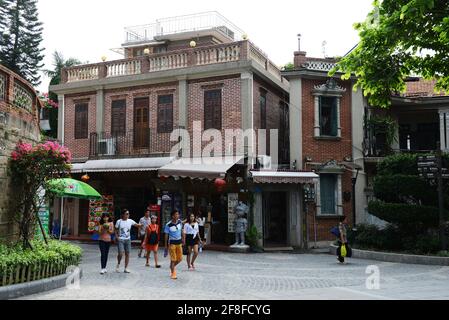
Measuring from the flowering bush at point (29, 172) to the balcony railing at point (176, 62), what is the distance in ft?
33.4

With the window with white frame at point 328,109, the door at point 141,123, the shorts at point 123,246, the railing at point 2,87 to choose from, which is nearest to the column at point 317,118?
the window with white frame at point 328,109

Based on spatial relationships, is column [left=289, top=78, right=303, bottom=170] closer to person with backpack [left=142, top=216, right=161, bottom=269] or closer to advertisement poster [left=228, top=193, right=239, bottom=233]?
advertisement poster [left=228, top=193, right=239, bottom=233]

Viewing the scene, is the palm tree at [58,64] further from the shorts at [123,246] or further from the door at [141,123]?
the shorts at [123,246]

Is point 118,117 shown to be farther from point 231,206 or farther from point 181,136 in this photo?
point 231,206

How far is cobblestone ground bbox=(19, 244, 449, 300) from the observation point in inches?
390

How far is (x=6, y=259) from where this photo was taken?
373 inches

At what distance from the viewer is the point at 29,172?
1145 centimetres

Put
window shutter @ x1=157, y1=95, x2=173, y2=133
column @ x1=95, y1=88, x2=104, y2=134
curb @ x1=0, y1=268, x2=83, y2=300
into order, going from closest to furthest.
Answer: curb @ x1=0, y1=268, x2=83, y2=300, window shutter @ x1=157, y1=95, x2=173, y2=133, column @ x1=95, y1=88, x2=104, y2=134

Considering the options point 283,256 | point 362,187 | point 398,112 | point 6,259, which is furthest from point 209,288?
point 398,112

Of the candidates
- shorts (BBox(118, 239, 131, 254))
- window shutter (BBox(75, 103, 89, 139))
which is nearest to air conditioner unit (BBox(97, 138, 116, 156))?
window shutter (BBox(75, 103, 89, 139))

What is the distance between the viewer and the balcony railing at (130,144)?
2108 cm

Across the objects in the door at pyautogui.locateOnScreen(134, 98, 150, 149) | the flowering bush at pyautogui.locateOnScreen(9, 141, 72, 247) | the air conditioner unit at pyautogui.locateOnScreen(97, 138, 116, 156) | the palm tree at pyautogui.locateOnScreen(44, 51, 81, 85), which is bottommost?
the flowering bush at pyautogui.locateOnScreen(9, 141, 72, 247)

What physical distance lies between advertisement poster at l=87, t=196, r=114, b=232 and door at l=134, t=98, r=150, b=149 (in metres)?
3.20
